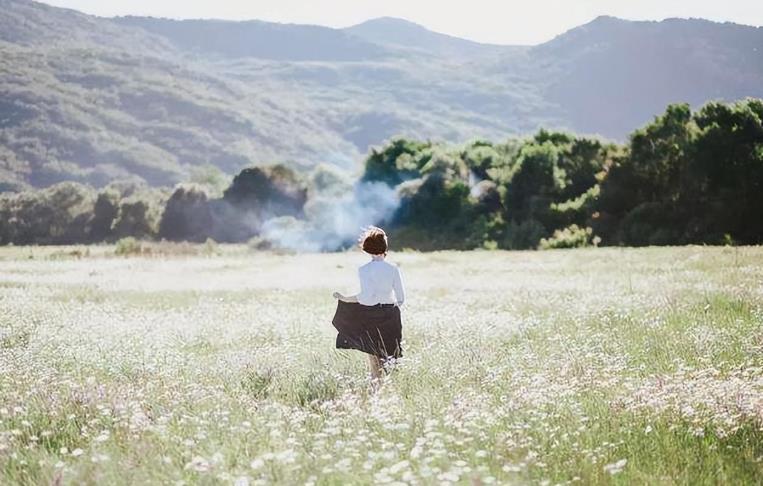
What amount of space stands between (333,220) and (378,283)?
64.7 meters

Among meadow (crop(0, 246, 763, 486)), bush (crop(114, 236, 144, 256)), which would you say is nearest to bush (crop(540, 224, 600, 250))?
bush (crop(114, 236, 144, 256))

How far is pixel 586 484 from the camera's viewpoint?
509cm

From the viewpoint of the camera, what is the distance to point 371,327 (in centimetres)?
892

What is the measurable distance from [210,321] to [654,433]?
9851mm

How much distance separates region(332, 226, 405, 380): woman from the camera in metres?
8.85

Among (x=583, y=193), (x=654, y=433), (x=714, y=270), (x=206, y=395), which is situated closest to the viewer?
(x=654, y=433)

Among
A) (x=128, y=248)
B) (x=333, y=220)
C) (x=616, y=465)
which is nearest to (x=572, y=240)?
(x=333, y=220)

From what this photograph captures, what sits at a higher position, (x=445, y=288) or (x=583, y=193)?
(x=583, y=193)

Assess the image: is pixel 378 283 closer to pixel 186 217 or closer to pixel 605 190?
pixel 605 190

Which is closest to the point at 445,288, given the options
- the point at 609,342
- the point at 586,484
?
the point at 609,342

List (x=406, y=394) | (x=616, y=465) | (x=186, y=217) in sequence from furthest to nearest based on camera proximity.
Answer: (x=186, y=217), (x=406, y=394), (x=616, y=465)

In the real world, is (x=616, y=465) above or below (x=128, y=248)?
above

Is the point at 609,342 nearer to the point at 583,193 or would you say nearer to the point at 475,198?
the point at 583,193

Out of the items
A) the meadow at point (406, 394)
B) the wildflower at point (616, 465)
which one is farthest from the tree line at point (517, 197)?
the wildflower at point (616, 465)
